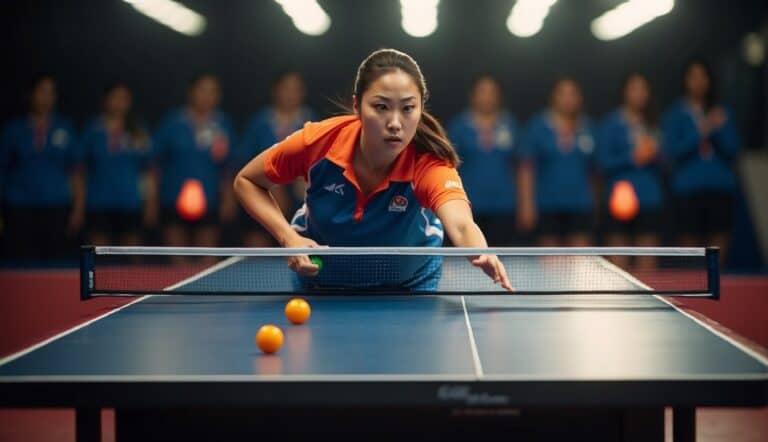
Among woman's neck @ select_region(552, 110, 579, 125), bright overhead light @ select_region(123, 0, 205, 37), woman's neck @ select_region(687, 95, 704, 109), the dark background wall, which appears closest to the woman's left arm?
woman's neck @ select_region(552, 110, 579, 125)

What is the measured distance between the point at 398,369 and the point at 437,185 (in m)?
1.34

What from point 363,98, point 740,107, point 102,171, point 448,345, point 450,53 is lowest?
point 448,345

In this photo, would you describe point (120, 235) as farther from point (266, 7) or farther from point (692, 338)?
point (692, 338)

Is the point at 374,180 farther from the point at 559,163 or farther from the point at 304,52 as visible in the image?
the point at 304,52

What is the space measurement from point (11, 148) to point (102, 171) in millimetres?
925

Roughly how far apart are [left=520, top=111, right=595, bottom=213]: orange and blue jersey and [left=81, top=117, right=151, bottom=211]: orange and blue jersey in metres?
3.80

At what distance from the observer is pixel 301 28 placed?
10641 mm

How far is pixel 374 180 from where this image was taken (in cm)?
370

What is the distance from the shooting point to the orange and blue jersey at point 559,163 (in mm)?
9148

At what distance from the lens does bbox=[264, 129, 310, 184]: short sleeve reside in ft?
12.2

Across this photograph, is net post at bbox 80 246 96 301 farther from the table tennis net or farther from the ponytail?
the ponytail

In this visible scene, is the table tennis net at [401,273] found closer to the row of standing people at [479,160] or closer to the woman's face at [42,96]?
the row of standing people at [479,160]

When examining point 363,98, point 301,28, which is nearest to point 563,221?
point 301,28

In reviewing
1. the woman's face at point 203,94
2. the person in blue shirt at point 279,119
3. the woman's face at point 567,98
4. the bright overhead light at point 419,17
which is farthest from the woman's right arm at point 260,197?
the bright overhead light at point 419,17
